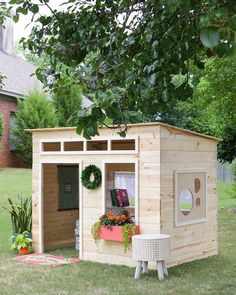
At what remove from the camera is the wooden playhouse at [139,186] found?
8648mm

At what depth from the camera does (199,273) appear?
8266 mm

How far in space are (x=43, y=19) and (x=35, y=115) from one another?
17916 millimetres

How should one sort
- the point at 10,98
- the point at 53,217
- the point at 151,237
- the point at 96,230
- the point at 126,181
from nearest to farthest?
the point at 151,237 → the point at 96,230 → the point at 126,181 → the point at 53,217 → the point at 10,98

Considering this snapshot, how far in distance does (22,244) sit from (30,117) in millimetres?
13066

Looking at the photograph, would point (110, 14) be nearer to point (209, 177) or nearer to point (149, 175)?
point (149, 175)

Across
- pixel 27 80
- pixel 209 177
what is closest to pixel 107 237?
pixel 209 177

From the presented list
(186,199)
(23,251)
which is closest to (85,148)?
(186,199)

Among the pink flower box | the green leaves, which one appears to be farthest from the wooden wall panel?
the green leaves

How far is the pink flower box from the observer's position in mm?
8734

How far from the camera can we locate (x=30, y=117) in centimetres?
2236

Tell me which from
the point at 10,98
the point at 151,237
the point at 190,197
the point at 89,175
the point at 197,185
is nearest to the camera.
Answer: the point at 151,237

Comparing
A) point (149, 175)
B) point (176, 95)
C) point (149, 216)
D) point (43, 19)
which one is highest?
point (43, 19)

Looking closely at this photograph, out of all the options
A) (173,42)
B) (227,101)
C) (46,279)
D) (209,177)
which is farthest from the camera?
(227,101)

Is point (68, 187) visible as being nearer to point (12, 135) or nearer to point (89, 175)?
point (89, 175)
